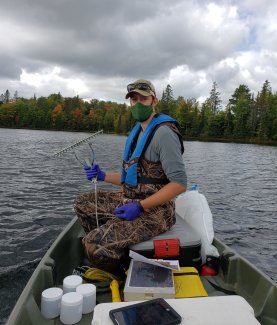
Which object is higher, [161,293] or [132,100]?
[132,100]

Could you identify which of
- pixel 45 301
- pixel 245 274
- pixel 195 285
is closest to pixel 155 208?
pixel 195 285

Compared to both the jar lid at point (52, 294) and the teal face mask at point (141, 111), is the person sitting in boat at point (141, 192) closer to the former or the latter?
the teal face mask at point (141, 111)

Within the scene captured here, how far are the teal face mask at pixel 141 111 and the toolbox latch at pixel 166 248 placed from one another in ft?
5.07

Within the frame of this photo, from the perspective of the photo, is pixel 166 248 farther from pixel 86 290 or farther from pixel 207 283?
pixel 86 290

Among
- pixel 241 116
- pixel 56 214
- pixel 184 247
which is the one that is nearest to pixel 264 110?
pixel 241 116

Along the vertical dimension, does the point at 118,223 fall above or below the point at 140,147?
below

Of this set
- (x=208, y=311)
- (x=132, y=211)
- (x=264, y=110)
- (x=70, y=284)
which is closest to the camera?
(x=208, y=311)

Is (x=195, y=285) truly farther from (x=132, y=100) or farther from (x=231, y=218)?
(x=231, y=218)

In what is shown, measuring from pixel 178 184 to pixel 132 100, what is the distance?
126 cm

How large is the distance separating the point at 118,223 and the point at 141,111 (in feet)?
4.68

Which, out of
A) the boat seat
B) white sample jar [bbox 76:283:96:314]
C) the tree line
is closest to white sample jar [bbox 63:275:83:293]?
white sample jar [bbox 76:283:96:314]

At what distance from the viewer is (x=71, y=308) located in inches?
119

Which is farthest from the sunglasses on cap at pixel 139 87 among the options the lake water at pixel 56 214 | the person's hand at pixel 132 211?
the lake water at pixel 56 214

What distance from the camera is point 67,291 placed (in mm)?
3383
